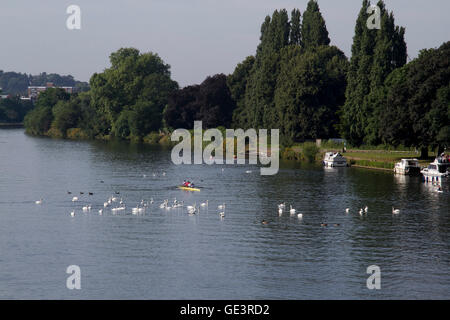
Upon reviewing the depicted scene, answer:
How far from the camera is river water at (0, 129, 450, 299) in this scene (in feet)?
156

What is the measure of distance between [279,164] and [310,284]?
76923 mm

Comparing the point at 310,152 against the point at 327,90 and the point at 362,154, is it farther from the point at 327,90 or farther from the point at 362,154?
the point at 327,90

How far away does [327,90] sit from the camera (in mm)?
144875

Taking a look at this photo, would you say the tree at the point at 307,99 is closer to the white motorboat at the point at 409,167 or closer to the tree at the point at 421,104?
the tree at the point at 421,104

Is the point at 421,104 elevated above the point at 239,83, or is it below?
below

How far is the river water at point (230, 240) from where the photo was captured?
47.6 m

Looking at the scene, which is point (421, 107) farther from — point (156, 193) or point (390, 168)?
point (156, 193)

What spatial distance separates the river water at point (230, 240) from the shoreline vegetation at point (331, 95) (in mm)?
12069

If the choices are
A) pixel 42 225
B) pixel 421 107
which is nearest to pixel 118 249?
pixel 42 225

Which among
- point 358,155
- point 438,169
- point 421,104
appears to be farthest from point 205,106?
point 438,169

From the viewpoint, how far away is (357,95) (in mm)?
125812

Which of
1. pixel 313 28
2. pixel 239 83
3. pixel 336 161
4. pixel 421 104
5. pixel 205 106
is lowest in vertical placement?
pixel 336 161

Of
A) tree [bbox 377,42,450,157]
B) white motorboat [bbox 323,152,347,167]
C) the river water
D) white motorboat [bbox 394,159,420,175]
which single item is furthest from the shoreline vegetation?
the river water

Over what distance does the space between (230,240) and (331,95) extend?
89.2 m
